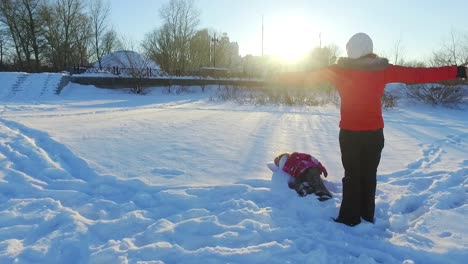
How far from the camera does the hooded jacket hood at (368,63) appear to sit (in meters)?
3.21

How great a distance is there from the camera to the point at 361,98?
3.27 m

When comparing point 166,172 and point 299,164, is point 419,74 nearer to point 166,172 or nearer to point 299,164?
point 299,164

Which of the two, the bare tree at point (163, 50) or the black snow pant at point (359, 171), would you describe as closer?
the black snow pant at point (359, 171)

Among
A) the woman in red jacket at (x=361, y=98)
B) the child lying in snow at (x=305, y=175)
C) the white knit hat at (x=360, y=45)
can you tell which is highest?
the white knit hat at (x=360, y=45)

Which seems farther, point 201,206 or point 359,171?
point 201,206

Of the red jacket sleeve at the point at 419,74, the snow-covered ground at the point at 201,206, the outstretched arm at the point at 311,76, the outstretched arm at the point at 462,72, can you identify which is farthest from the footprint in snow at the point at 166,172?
the outstretched arm at the point at 462,72

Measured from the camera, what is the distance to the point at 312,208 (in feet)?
12.2

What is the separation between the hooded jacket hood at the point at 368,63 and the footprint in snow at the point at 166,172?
8.64 feet

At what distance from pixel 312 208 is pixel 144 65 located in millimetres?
29281

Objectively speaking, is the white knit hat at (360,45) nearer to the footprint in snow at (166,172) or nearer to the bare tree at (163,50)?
the footprint in snow at (166,172)

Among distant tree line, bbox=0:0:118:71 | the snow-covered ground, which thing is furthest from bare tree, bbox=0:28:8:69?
the snow-covered ground

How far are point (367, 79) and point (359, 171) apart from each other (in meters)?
0.81

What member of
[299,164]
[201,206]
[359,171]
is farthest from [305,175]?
[201,206]

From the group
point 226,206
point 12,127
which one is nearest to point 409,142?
point 226,206
